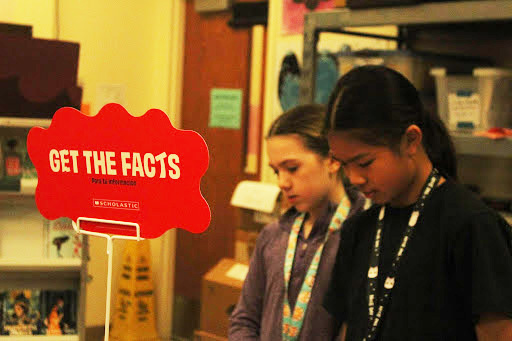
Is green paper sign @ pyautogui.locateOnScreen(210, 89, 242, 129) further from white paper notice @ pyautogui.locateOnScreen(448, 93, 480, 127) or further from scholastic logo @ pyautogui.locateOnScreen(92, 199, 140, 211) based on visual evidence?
scholastic logo @ pyautogui.locateOnScreen(92, 199, 140, 211)

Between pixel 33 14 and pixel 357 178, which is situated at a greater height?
pixel 33 14

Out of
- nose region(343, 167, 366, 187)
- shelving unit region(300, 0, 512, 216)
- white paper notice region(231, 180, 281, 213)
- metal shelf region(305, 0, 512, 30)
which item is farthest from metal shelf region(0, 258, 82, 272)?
nose region(343, 167, 366, 187)

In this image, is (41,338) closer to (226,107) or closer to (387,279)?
(387,279)

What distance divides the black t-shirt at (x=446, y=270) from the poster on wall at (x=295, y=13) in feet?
6.96

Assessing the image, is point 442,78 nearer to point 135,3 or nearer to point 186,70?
point 186,70

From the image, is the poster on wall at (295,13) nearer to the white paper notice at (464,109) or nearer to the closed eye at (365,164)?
the white paper notice at (464,109)

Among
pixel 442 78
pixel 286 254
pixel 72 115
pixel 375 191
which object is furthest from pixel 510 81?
pixel 72 115

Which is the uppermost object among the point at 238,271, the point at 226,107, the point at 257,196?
the point at 226,107

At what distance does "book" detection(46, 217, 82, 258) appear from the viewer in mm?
2555

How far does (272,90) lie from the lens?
11.4 feet

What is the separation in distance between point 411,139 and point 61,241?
171 centimetres

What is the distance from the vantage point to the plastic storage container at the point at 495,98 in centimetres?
193

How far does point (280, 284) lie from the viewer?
1.61m

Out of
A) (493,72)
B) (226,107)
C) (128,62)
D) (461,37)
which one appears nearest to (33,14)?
(128,62)
